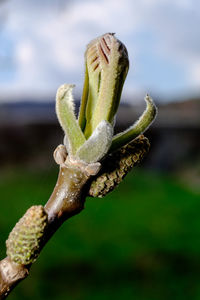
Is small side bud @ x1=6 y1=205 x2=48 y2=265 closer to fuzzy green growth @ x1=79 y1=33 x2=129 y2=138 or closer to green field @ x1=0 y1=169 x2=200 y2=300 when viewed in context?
fuzzy green growth @ x1=79 y1=33 x2=129 y2=138

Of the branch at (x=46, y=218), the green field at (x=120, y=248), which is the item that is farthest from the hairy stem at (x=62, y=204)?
the green field at (x=120, y=248)

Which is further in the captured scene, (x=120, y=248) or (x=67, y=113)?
(x=120, y=248)

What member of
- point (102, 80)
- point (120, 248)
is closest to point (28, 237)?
point (102, 80)

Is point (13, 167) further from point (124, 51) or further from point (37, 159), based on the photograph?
point (124, 51)

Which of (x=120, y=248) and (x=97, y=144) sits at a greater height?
(x=97, y=144)

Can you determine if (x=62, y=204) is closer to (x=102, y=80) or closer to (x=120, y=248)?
(x=102, y=80)

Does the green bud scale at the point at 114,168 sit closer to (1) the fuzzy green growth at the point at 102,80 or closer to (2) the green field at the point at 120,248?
(1) the fuzzy green growth at the point at 102,80
